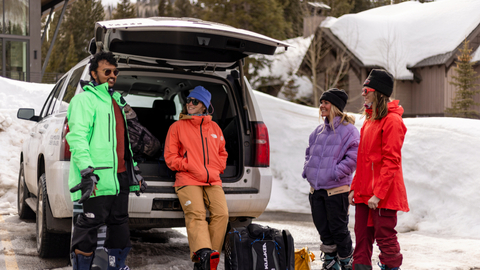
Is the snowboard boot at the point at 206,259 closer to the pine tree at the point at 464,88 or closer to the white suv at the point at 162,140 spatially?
the white suv at the point at 162,140

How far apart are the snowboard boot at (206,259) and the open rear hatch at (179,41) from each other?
1750 mm

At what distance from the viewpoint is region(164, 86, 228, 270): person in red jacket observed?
4102mm

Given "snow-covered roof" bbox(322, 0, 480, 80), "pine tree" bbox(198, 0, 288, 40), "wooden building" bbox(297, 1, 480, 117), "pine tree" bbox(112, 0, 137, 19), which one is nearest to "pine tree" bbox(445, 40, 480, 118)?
"wooden building" bbox(297, 1, 480, 117)

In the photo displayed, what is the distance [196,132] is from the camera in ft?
14.3

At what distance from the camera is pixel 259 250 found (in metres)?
3.92

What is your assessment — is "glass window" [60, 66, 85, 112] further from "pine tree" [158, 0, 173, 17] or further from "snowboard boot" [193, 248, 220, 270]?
"pine tree" [158, 0, 173, 17]

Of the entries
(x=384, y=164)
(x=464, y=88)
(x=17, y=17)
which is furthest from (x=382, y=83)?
(x=17, y=17)

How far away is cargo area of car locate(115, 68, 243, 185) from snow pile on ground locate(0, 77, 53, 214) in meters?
3.08

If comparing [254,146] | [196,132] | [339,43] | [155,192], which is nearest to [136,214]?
[155,192]

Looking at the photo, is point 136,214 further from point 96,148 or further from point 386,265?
point 386,265

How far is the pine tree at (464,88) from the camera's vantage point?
901 inches

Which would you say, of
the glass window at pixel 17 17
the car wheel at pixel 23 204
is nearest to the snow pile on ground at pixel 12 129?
the car wheel at pixel 23 204

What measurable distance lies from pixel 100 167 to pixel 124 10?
59.5 meters

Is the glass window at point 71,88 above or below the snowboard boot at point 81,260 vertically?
above
